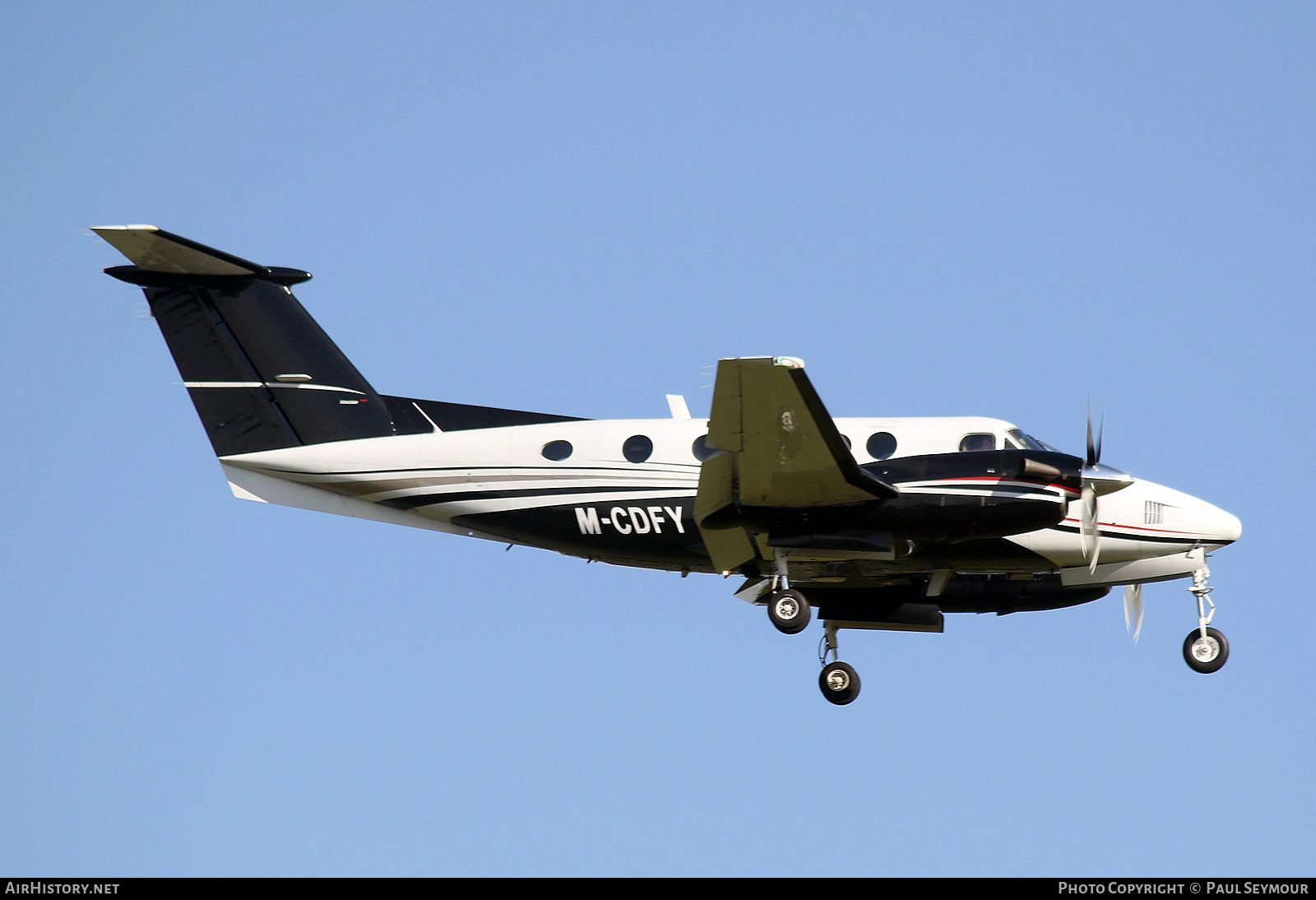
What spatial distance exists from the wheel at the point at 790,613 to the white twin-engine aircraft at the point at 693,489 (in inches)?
1.0

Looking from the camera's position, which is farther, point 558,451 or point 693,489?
point 558,451

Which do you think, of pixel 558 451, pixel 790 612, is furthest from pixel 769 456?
pixel 558 451

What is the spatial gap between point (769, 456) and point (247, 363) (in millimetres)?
7827

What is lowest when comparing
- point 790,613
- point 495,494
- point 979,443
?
point 790,613

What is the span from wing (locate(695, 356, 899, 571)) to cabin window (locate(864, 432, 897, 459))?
36.7 inches

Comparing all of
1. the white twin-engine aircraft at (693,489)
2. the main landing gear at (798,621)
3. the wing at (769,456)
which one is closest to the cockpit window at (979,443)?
the white twin-engine aircraft at (693,489)

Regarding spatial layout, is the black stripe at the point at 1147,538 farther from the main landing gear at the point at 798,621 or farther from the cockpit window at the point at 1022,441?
the main landing gear at the point at 798,621

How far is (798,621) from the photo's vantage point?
17.8m

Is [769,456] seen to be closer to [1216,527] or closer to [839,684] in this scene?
[839,684]

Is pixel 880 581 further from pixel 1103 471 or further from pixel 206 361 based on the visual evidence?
pixel 206 361

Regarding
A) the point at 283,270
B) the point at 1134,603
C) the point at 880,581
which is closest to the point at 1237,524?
the point at 1134,603

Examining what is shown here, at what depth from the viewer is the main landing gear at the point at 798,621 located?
17.8m

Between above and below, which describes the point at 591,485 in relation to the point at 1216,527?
above

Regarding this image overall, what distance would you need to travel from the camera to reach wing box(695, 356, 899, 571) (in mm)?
15875
